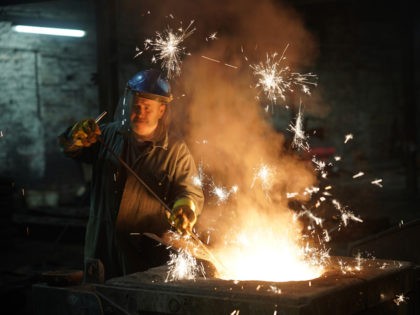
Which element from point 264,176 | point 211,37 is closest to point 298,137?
point 211,37

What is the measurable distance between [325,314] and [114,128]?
7.11 feet

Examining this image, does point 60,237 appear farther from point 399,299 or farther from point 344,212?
point 344,212

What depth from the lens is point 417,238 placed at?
4258 mm

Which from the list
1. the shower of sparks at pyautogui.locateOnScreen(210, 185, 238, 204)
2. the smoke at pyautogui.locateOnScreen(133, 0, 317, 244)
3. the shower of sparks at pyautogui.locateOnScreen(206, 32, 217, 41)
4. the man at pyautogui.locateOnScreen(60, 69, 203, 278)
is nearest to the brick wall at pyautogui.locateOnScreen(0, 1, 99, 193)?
the smoke at pyautogui.locateOnScreen(133, 0, 317, 244)

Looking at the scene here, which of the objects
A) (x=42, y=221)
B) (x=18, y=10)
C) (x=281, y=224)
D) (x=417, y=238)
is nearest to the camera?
(x=417, y=238)

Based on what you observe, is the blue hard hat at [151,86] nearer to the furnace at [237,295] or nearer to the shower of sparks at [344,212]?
the furnace at [237,295]

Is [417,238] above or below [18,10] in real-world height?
below

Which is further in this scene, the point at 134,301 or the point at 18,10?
the point at 18,10

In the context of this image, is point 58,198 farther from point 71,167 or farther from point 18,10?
point 18,10

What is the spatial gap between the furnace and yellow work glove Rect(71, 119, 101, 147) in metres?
1.03

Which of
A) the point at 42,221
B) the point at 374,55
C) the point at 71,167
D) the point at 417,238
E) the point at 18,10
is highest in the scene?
the point at 374,55

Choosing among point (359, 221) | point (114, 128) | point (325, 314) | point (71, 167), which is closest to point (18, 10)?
point (71, 167)

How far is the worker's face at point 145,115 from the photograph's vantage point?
14.1 feet

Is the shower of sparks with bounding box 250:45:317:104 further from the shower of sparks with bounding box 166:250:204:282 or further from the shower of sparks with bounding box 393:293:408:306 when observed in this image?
the shower of sparks with bounding box 393:293:408:306
